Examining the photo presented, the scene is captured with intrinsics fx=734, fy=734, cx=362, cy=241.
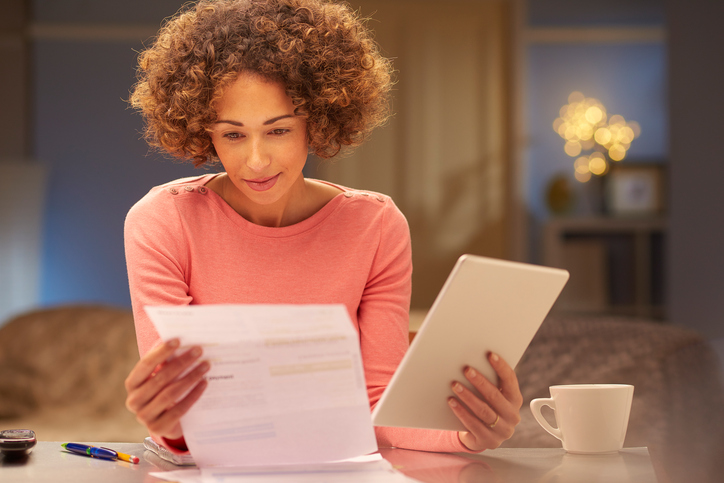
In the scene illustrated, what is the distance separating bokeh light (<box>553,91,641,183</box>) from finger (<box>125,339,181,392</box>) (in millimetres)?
4396

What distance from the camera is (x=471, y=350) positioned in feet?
2.86

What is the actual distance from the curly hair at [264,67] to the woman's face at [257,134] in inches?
0.6

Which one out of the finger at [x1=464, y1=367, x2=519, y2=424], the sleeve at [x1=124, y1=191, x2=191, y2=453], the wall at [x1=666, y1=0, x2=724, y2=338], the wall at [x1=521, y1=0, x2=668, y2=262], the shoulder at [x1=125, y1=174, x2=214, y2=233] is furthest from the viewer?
the wall at [x1=521, y1=0, x2=668, y2=262]

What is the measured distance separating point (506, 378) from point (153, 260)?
54 centimetres

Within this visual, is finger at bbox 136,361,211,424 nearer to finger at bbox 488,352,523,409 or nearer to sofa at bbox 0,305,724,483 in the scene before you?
finger at bbox 488,352,523,409

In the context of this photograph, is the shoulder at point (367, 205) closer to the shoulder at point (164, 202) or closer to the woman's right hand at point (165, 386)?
the shoulder at point (164, 202)

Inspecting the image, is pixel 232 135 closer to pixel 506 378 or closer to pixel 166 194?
pixel 166 194

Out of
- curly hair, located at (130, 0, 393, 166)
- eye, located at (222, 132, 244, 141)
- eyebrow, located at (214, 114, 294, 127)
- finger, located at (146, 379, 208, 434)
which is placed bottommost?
finger, located at (146, 379, 208, 434)

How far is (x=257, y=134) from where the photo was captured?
41.9 inches

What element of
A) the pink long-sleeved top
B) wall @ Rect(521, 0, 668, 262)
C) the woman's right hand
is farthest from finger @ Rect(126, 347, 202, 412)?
wall @ Rect(521, 0, 668, 262)

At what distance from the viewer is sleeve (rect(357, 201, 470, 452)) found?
117 centimetres

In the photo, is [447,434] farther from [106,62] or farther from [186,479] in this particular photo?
[106,62]

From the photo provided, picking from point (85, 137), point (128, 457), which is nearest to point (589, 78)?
point (85, 137)

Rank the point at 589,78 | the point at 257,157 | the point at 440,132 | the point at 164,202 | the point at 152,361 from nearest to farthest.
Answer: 1. the point at 152,361
2. the point at 257,157
3. the point at 164,202
4. the point at 440,132
5. the point at 589,78
